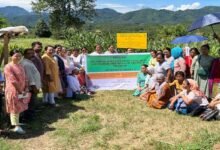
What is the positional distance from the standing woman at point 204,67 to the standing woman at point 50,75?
3263mm

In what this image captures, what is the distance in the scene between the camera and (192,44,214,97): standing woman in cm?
989

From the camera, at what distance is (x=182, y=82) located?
32.2 feet

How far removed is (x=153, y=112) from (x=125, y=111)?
2.07 ft

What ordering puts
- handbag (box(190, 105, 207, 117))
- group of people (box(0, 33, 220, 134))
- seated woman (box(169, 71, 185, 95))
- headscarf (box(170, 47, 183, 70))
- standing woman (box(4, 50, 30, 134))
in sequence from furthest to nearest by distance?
headscarf (box(170, 47, 183, 70)), seated woman (box(169, 71, 185, 95)), handbag (box(190, 105, 207, 117)), group of people (box(0, 33, 220, 134)), standing woman (box(4, 50, 30, 134))

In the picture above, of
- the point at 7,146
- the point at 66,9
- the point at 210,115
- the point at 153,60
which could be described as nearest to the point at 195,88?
the point at 210,115

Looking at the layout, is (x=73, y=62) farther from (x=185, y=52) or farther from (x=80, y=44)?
(x=80, y=44)

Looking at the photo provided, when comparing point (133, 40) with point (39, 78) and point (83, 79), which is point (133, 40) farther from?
point (39, 78)

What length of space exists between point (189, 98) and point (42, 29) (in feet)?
161

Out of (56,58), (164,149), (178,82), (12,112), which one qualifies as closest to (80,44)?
(56,58)

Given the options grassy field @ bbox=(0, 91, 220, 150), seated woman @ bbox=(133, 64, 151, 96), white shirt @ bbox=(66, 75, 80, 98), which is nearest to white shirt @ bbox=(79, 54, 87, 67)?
white shirt @ bbox=(66, 75, 80, 98)

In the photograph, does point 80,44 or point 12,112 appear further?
point 80,44

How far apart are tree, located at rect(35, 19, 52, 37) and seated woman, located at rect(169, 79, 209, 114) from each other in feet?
157

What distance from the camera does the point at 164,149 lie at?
277 inches

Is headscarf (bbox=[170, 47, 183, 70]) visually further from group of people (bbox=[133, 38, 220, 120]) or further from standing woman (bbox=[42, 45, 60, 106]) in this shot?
standing woman (bbox=[42, 45, 60, 106])
